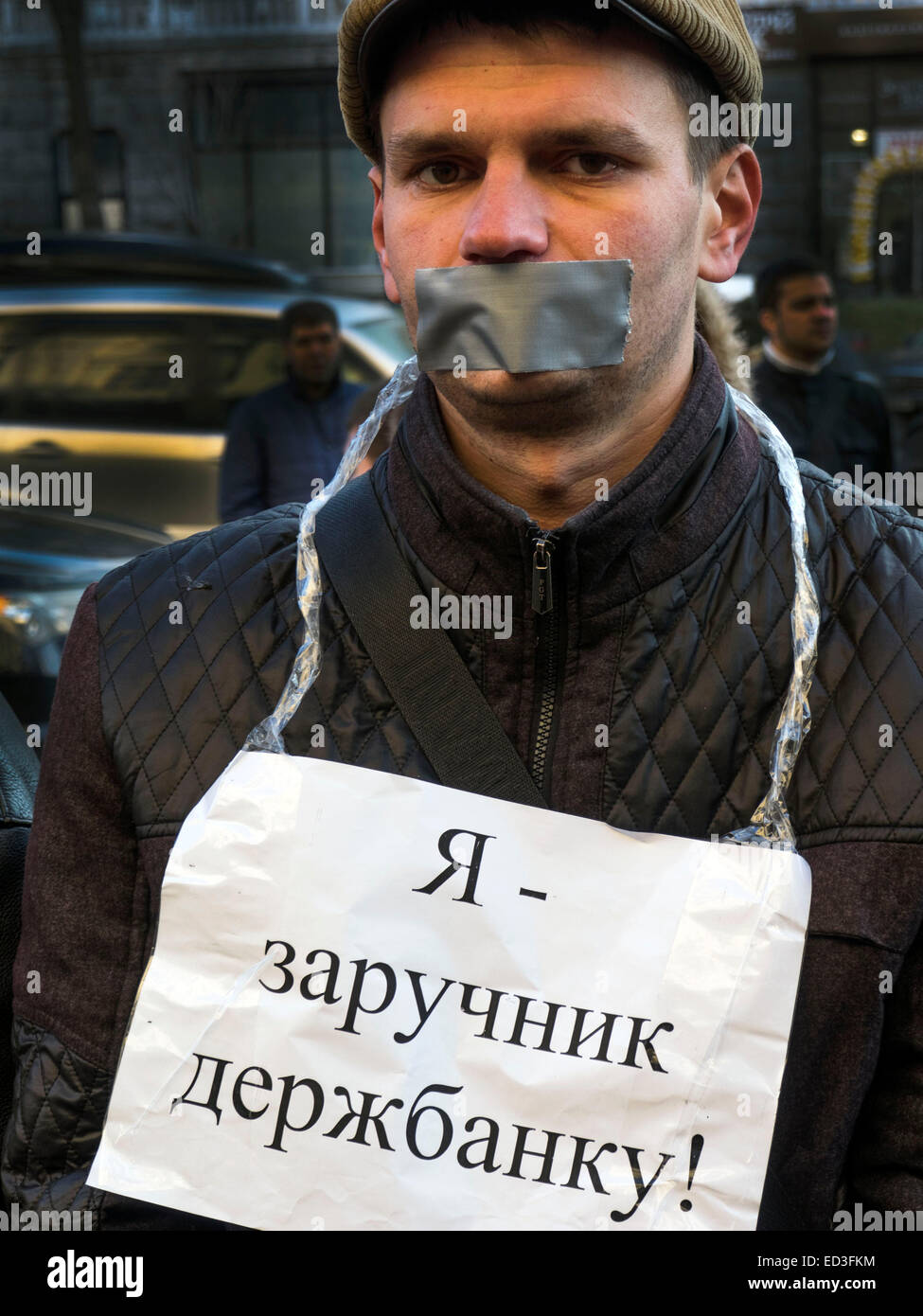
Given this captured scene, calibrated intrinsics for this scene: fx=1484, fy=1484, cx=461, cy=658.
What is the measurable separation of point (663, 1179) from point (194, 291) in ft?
18.6

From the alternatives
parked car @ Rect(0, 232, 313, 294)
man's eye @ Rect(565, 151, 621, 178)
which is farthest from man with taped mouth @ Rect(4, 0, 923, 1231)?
parked car @ Rect(0, 232, 313, 294)

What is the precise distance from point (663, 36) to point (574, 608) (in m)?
0.52

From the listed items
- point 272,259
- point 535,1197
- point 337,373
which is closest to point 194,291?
point 272,259

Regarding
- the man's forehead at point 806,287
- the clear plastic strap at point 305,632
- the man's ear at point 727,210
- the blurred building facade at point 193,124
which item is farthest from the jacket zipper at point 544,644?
the blurred building facade at point 193,124

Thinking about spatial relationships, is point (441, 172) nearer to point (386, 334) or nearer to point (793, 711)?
point (793, 711)

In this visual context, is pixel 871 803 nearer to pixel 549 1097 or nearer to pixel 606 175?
pixel 549 1097

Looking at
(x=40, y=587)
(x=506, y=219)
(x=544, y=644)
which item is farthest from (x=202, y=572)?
(x=40, y=587)

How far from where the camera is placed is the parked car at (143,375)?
625cm

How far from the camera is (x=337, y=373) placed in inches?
223

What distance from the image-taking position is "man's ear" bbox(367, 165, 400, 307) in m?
1.46

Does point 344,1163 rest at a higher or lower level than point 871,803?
lower

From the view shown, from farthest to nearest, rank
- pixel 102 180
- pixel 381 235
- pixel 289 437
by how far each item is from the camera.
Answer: pixel 102 180, pixel 289 437, pixel 381 235

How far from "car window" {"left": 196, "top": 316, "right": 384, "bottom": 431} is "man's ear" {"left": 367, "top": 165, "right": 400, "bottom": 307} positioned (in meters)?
4.69

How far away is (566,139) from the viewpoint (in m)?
1.31
